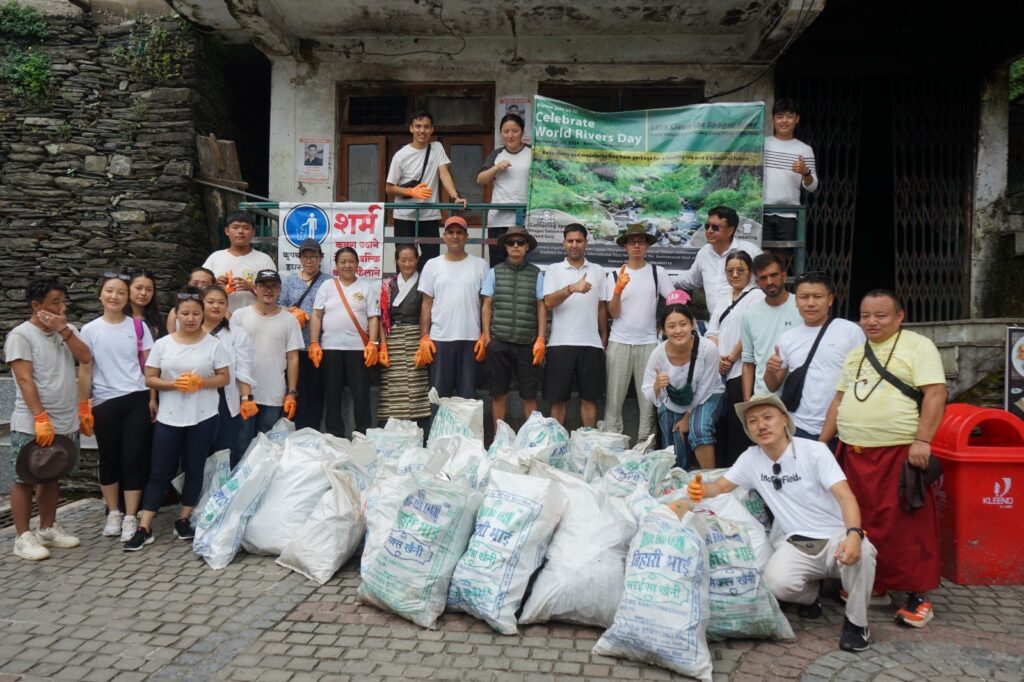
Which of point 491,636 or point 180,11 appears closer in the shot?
point 491,636

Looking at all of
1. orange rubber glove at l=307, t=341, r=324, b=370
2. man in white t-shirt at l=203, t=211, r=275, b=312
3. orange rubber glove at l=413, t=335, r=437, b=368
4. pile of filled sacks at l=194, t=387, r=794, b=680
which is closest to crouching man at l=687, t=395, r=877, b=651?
pile of filled sacks at l=194, t=387, r=794, b=680

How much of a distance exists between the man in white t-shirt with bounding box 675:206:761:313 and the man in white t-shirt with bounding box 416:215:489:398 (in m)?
1.79

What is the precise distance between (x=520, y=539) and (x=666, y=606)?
752 mm

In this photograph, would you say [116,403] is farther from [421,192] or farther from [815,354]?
[815,354]

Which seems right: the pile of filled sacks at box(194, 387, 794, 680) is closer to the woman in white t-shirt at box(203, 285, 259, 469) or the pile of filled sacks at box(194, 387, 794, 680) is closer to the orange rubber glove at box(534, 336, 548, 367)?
the woman in white t-shirt at box(203, 285, 259, 469)

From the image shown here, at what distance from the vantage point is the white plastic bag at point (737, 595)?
324 centimetres

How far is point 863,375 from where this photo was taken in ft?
12.3

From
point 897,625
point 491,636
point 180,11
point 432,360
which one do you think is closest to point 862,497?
point 897,625

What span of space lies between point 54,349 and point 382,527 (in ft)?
8.27

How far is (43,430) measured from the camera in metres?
4.34

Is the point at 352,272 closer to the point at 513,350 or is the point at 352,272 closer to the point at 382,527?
the point at 513,350

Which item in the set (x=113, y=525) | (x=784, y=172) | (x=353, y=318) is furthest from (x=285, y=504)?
(x=784, y=172)

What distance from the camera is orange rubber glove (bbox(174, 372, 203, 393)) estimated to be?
457cm

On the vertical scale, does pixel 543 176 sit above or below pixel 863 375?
above
